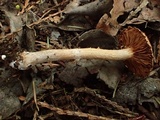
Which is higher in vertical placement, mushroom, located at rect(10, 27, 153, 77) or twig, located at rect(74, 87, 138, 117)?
mushroom, located at rect(10, 27, 153, 77)

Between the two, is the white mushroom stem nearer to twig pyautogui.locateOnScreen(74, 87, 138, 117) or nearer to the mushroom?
the mushroom

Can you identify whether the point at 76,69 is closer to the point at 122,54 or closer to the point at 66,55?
the point at 66,55

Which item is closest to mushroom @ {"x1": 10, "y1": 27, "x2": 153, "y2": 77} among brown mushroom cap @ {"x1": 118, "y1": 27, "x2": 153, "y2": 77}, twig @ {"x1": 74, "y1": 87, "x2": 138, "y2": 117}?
brown mushroom cap @ {"x1": 118, "y1": 27, "x2": 153, "y2": 77}

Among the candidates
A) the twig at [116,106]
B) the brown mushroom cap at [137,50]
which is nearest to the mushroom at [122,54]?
the brown mushroom cap at [137,50]

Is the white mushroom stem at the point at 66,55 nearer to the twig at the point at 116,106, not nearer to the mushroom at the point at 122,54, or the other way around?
the mushroom at the point at 122,54

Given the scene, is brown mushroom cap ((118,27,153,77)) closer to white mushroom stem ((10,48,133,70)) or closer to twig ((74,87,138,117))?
white mushroom stem ((10,48,133,70))

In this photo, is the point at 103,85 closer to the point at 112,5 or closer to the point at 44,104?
the point at 44,104

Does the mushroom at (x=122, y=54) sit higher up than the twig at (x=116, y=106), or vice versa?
the mushroom at (x=122, y=54)

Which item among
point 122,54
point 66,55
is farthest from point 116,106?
point 66,55
